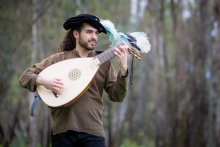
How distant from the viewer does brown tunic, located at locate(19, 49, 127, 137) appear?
3.17 m

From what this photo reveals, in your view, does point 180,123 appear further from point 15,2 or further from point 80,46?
point 80,46

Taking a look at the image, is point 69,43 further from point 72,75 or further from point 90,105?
point 90,105

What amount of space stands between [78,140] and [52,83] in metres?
0.51

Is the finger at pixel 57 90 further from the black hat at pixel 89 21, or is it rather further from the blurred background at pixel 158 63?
the blurred background at pixel 158 63

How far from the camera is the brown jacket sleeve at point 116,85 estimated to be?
10.5 feet

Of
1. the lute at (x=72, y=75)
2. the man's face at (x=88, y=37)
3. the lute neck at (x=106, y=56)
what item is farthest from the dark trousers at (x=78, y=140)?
the man's face at (x=88, y=37)

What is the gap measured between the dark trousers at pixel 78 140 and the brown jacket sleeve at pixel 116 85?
1.23 ft

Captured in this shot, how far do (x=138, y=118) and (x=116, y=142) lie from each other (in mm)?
3580

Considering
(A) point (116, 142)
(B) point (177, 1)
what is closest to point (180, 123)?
(A) point (116, 142)

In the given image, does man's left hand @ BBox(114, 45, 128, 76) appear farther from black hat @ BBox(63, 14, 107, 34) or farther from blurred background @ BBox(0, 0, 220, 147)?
blurred background @ BBox(0, 0, 220, 147)

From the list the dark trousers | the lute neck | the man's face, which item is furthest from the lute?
the dark trousers

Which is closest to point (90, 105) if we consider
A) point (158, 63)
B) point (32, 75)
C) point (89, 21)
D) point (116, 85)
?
point (116, 85)

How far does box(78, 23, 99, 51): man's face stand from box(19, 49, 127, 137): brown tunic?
0.67 ft

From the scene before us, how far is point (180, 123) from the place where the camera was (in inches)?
500
